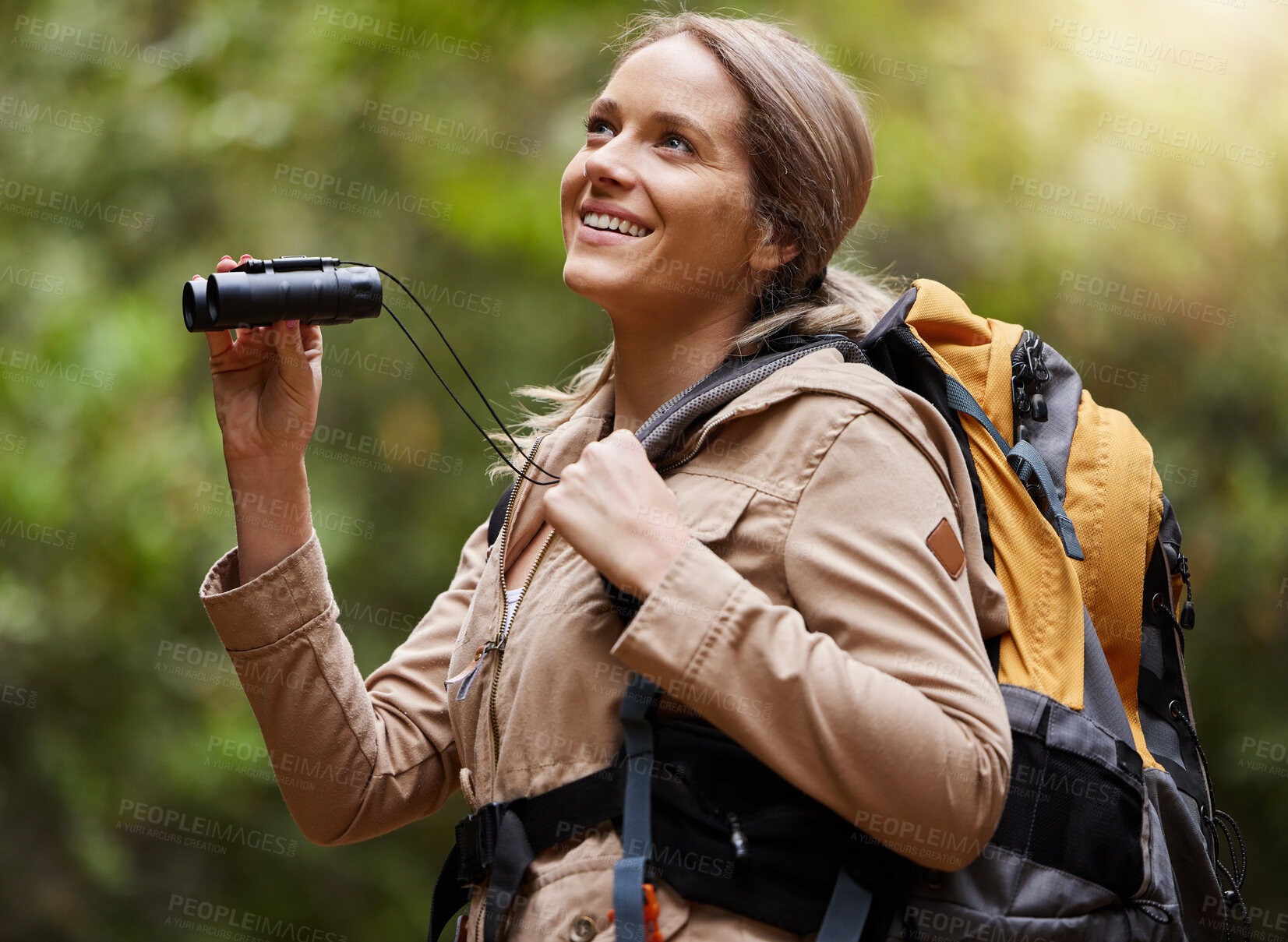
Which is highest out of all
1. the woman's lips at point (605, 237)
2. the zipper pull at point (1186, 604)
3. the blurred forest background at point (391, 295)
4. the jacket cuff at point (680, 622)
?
the woman's lips at point (605, 237)

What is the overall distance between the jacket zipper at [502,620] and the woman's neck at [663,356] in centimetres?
22

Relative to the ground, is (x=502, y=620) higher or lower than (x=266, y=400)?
lower

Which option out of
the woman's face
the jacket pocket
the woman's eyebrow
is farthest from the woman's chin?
the jacket pocket

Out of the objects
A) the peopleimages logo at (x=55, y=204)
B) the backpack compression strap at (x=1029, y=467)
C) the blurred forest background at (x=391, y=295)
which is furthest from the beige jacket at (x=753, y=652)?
the peopleimages logo at (x=55, y=204)

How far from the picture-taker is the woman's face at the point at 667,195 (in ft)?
6.42

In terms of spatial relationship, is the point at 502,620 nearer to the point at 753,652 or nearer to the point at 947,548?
the point at 753,652

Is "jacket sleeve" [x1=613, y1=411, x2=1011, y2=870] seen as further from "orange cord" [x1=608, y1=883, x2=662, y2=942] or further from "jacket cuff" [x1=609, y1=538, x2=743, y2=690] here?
"orange cord" [x1=608, y1=883, x2=662, y2=942]

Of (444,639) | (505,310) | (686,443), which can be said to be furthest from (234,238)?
(686,443)

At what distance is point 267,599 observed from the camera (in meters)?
2.00

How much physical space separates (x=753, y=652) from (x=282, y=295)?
36.6 inches

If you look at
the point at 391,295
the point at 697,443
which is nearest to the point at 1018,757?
the point at 697,443

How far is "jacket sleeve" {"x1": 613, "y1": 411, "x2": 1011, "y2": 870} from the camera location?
1.46 metres

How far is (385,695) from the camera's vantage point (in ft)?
7.34

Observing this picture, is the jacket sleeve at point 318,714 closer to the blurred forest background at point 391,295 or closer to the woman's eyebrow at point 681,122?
the woman's eyebrow at point 681,122
